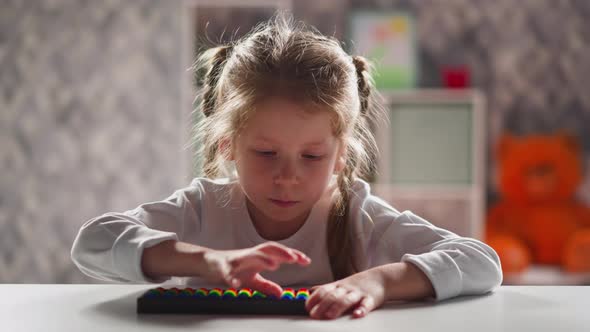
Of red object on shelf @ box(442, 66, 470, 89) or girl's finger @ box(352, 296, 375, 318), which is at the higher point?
red object on shelf @ box(442, 66, 470, 89)

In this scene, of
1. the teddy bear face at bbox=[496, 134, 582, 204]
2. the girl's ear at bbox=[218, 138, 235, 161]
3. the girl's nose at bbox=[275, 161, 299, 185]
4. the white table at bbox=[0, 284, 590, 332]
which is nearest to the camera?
the white table at bbox=[0, 284, 590, 332]

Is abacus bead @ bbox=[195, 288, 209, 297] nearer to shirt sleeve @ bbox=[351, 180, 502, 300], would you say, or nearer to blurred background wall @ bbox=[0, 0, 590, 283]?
shirt sleeve @ bbox=[351, 180, 502, 300]

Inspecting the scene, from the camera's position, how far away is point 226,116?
1.04 meters

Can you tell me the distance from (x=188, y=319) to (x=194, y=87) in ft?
Result: 9.43

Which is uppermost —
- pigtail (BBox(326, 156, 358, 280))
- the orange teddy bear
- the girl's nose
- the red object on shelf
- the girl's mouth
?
the red object on shelf

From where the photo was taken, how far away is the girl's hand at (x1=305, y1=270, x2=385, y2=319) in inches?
25.9

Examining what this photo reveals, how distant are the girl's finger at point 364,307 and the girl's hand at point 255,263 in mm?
67

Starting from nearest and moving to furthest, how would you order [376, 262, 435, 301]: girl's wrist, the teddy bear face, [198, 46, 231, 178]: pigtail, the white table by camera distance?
the white table, [376, 262, 435, 301]: girl's wrist, [198, 46, 231, 178]: pigtail, the teddy bear face

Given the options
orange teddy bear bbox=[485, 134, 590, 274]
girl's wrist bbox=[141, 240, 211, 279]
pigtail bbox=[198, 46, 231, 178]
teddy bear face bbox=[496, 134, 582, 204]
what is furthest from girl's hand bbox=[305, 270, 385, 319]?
teddy bear face bbox=[496, 134, 582, 204]

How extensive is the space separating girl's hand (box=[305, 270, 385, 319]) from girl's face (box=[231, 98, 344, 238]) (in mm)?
225

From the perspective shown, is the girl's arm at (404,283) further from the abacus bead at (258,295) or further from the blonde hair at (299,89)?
the blonde hair at (299,89)

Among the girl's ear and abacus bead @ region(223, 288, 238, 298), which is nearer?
abacus bead @ region(223, 288, 238, 298)

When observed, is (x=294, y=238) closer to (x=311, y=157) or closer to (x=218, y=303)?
(x=311, y=157)

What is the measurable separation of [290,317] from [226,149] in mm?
466
